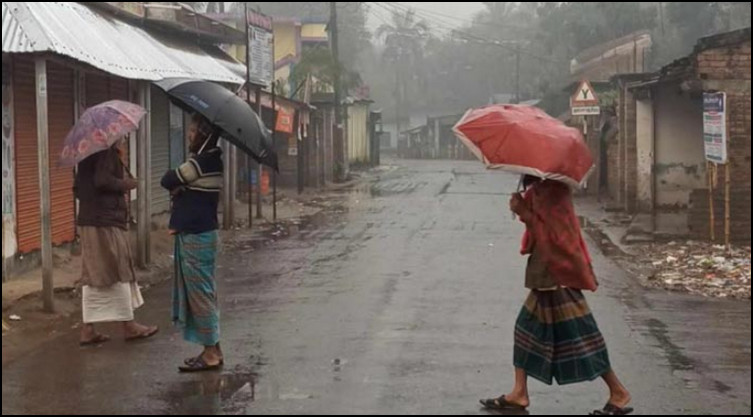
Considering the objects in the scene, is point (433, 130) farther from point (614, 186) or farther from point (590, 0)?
point (614, 186)

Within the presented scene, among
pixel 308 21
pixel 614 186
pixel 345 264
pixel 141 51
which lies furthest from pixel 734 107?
pixel 308 21

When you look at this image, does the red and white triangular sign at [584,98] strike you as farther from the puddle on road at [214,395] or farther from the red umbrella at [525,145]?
the red umbrella at [525,145]

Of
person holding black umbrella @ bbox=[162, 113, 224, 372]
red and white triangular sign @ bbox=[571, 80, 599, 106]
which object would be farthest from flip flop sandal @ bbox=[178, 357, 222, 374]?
red and white triangular sign @ bbox=[571, 80, 599, 106]

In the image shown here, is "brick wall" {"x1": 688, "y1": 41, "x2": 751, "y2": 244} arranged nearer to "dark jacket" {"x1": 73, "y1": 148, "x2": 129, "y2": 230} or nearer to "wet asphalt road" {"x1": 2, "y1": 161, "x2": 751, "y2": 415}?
"wet asphalt road" {"x1": 2, "y1": 161, "x2": 751, "y2": 415}

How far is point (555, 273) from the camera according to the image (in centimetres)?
645

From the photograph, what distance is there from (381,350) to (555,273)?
7.40 feet

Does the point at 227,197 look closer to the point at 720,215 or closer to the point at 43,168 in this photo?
the point at 720,215

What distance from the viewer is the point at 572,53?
59250 millimetres

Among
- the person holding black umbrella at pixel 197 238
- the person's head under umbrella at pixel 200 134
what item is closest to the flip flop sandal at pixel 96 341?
the person holding black umbrella at pixel 197 238

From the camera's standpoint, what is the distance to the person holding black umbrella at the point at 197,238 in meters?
7.47

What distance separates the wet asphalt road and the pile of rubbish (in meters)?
0.54

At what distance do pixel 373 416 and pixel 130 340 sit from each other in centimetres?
305

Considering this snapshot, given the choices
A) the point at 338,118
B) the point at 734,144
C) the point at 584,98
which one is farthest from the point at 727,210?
the point at 338,118

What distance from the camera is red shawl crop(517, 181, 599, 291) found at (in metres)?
6.45
